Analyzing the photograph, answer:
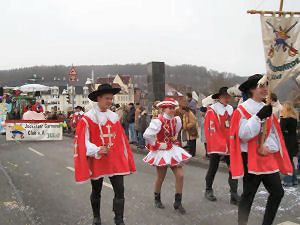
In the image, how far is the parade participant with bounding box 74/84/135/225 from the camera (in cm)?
389

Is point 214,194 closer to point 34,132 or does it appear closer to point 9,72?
point 34,132

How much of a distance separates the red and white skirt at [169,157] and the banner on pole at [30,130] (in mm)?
5059

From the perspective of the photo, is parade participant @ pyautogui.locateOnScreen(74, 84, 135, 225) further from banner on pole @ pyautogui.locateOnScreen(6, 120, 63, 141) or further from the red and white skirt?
banner on pole @ pyautogui.locateOnScreen(6, 120, 63, 141)

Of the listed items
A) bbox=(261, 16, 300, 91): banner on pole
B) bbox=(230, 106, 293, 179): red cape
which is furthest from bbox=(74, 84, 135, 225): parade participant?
bbox=(261, 16, 300, 91): banner on pole

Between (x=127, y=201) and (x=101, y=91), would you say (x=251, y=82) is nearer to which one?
(x=101, y=91)

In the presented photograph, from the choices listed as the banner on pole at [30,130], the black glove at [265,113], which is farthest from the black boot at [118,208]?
the banner on pole at [30,130]

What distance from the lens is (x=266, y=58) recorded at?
3422mm

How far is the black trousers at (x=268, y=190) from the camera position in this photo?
344 cm

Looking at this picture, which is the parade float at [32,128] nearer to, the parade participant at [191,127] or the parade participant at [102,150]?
the parade participant at [191,127]

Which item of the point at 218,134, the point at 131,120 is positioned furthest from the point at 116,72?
the point at 218,134

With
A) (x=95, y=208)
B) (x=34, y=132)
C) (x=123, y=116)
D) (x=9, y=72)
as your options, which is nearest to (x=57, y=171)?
(x=34, y=132)

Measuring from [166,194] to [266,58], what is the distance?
3.46 m

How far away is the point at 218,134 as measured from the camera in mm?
5383

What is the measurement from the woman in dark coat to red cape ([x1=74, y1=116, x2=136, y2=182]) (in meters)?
3.78
